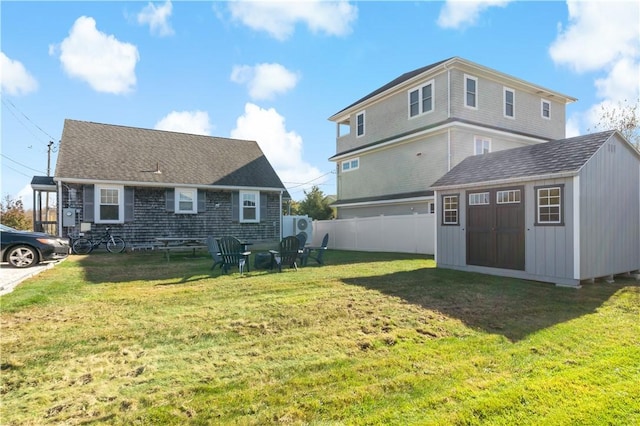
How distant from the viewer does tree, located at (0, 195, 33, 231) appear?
21023 millimetres

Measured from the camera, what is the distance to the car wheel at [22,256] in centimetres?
957

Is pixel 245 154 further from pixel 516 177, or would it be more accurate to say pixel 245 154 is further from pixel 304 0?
pixel 516 177

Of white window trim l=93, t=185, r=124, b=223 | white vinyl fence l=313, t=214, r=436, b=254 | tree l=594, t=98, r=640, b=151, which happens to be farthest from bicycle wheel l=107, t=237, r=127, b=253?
tree l=594, t=98, r=640, b=151

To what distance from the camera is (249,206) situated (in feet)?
62.0

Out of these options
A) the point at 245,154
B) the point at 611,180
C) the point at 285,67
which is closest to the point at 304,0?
the point at 285,67

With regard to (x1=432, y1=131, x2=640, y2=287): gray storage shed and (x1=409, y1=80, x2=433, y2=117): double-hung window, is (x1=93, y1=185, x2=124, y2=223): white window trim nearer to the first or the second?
(x1=432, y1=131, x2=640, y2=287): gray storage shed

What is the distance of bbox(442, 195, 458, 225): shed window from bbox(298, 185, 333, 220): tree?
2010cm

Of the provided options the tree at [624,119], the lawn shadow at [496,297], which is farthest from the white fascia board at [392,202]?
the tree at [624,119]

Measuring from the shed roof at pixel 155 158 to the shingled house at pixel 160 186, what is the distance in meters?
0.04

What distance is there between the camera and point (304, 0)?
9586 mm

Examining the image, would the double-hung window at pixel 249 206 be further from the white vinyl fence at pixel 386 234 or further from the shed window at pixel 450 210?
the shed window at pixel 450 210

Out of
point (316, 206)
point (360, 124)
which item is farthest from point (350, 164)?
point (316, 206)

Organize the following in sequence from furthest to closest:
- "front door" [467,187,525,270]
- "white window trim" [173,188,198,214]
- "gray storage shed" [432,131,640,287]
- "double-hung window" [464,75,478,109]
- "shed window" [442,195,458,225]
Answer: "white window trim" [173,188,198,214]
"double-hung window" [464,75,478,109]
"shed window" [442,195,458,225]
"front door" [467,187,525,270]
"gray storage shed" [432,131,640,287]

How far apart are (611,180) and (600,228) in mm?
1375
